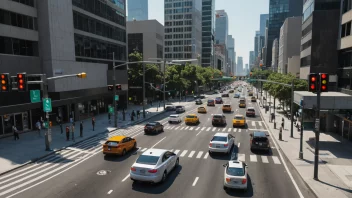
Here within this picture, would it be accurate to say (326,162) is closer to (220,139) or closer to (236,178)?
(220,139)

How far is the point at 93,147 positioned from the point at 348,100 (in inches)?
965

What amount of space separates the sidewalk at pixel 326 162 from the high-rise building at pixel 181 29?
5001 inches

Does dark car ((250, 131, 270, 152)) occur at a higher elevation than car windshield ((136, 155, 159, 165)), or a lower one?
lower

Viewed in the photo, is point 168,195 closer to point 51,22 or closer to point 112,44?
point 51,22

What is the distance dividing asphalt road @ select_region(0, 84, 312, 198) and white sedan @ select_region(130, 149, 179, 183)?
1.81 ft

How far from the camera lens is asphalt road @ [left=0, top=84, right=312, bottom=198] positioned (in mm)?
14719

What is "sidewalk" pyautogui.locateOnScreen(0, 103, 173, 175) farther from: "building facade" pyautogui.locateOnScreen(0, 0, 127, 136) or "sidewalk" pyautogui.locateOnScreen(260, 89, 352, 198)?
"sidewalk" pyautogui.locateOnScreen(260, 89, 352, 198)

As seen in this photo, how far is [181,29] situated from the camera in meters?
156

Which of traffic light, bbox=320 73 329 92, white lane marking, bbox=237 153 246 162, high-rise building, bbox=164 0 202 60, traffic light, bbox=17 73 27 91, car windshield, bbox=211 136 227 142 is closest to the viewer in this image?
traffic light, bbox=320 73 329 92

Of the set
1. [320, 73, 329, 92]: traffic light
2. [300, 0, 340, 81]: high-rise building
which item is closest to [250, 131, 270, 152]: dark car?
[320, 73, 329, 92]: traffic light

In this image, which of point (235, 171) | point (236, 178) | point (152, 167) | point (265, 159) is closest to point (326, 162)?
point (265, 159)

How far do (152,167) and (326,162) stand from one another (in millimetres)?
14633

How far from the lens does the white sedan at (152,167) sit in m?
15.2

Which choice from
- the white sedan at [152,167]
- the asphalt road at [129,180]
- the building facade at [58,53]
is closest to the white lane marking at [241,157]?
the asphalt road at [129,180]
